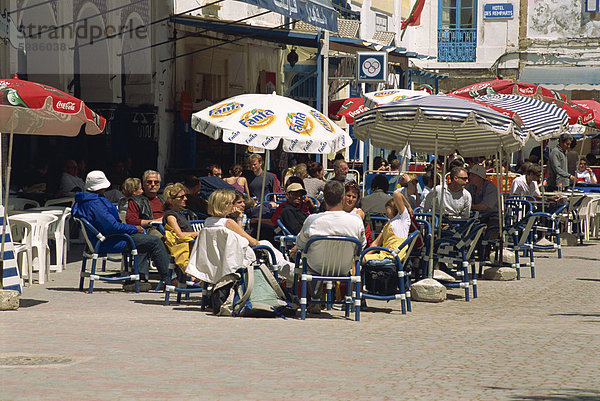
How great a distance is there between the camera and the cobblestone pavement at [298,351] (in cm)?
670

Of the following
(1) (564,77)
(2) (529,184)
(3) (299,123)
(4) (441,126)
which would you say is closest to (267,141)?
(3) (299,123)

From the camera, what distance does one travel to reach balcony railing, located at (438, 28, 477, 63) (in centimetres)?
4081

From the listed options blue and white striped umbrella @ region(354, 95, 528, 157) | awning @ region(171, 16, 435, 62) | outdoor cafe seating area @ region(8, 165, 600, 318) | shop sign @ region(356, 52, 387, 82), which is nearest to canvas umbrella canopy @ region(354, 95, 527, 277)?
blue and white striped umbrella @ region(354, 95, 528, 157)

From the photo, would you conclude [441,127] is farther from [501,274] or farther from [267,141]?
[267,141]

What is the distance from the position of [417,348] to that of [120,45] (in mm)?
14065

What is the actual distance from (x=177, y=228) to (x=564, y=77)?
30.1 meters

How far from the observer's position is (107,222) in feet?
38.0

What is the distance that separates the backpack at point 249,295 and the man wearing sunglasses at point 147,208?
2.28 m

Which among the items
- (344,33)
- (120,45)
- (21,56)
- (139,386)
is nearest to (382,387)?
(139,386)

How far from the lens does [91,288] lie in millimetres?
11742

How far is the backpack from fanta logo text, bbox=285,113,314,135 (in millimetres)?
2294

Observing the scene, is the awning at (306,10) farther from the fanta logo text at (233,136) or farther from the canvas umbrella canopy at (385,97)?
the fanta logo text at (233,136)

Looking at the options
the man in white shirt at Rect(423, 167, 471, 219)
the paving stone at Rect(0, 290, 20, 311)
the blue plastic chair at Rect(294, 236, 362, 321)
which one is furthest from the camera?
the man in white shirt at Rect(423, 167, 471, 219)

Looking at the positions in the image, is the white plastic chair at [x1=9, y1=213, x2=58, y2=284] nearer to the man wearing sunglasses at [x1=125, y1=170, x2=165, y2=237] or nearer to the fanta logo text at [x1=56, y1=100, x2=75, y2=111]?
the man wearing sunglasses at [x1=125, y1=170, x2=165, y2=237]
